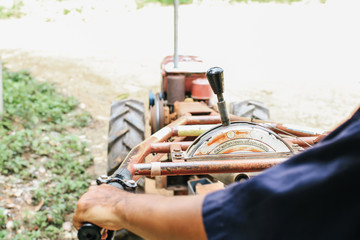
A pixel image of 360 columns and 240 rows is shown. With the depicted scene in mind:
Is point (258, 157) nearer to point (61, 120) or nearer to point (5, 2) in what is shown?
point (61, 120)

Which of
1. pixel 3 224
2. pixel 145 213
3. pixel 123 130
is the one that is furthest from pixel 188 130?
pixel 3 224

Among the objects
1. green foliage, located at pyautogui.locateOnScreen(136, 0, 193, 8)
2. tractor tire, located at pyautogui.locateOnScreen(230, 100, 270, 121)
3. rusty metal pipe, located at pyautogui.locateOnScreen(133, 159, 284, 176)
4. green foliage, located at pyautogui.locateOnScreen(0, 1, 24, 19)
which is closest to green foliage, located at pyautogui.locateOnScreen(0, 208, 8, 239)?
rusty metal pipe, located at pyautogui.locateOnScreen(133, 159, 284, 176)

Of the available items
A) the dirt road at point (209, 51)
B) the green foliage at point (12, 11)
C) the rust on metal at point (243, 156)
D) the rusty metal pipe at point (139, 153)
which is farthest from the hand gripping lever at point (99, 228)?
the green foliage at point (12, 11)

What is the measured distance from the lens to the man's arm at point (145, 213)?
791 millimetres

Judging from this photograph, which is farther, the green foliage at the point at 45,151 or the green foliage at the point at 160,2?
the green foliage at the point at 160,2

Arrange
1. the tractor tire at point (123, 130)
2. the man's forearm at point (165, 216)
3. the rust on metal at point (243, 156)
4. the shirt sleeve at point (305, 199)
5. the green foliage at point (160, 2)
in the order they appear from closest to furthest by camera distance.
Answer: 1. the shirt sleeve at point (305, 199)
2. the man's forearm at point (165, 216)
3. the rust on metal at point (243, 156)
4. the tractor tire at point (123, 130)
5. the green foliage at point (160, 2)

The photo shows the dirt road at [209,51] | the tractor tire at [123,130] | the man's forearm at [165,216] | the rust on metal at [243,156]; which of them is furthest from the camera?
the dirt road at [209,51]

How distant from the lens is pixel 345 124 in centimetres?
68

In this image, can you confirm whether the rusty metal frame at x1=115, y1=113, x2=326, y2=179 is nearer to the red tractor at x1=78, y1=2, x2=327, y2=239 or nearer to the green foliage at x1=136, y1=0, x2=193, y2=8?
the red tractor at x1=78, y1=2, x2=327, y2=239

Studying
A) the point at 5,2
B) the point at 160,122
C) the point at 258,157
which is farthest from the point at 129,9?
the point at 258,157

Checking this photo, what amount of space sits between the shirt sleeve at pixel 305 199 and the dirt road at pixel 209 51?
140 inches

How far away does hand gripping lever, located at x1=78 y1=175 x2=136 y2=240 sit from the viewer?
3.63ft

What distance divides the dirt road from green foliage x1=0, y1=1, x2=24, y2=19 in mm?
412

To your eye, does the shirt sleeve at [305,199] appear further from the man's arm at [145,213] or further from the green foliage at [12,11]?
the green foliage at [12,11]
